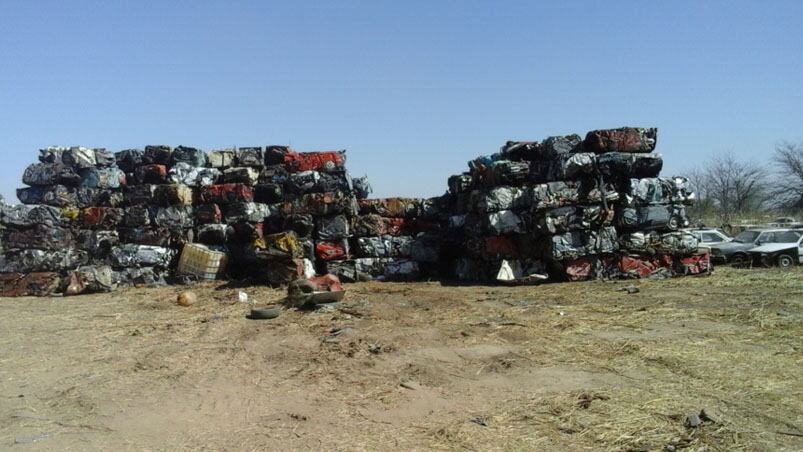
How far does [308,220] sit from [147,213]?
395cm

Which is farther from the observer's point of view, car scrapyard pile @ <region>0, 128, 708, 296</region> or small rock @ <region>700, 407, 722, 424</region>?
car scrapyard pile @ <region>0, 128, 708, 296</region>

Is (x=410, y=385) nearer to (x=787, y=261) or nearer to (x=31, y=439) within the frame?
(x=31, y=439)

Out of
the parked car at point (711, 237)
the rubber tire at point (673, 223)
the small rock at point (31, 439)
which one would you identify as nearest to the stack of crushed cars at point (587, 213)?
the rubber tire at point (673, 223)

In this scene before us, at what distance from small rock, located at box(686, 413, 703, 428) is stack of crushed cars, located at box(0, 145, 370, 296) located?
9287 mm

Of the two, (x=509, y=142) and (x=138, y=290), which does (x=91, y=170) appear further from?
(x=509, y=142)

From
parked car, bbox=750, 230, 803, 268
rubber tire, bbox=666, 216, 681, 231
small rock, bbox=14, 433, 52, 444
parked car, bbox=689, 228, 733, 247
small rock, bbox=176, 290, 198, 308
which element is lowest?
small rock, bbox=14, 433, 52, 444

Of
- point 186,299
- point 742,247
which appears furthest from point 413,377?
point 742,247

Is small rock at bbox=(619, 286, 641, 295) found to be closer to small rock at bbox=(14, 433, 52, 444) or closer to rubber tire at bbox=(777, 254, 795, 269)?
rubber tire at bbox=(777, 254, 795, 269)

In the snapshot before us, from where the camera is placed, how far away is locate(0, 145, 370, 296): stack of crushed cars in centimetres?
1310

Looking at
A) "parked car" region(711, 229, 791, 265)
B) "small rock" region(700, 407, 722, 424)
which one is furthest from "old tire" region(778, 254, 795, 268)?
"small rock" region(700, 407, 722, 424)

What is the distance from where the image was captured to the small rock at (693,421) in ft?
14.1

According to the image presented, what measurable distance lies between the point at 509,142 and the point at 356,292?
591 cm

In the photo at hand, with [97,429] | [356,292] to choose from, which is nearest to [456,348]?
[97,429]

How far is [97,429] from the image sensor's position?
15.2 feet
